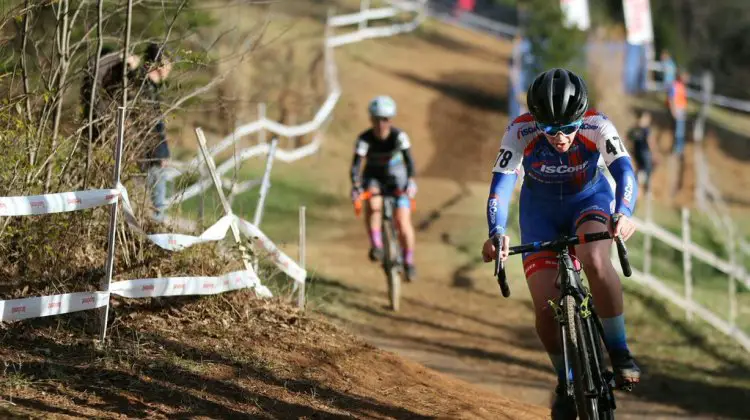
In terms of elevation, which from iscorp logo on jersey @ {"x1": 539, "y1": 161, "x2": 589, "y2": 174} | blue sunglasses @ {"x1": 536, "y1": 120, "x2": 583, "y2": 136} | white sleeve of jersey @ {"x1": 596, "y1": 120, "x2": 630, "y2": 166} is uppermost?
blue sunglasses @ {"x1": 536, "y1": 120, "x2": 583, "y2": 136}

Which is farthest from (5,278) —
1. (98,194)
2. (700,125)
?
(700,125)

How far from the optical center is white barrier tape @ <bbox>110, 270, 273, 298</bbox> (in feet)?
22.4

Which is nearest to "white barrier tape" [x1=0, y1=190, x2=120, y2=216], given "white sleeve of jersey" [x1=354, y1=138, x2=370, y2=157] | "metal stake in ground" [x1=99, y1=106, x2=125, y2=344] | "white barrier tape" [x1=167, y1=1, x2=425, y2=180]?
"metal stake in ground" [x1=99, y1=106, x2=125, y2=344]

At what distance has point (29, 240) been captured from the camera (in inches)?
279

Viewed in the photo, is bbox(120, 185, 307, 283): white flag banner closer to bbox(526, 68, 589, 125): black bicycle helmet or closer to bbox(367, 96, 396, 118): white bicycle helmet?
bbox(526, 68, 589, 125): black bicycle helmet

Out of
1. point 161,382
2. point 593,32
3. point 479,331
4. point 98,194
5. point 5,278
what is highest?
point 593,32

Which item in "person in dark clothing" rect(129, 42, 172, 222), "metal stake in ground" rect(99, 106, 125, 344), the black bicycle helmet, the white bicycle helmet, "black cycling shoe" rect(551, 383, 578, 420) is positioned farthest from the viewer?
the white bicycle helmet

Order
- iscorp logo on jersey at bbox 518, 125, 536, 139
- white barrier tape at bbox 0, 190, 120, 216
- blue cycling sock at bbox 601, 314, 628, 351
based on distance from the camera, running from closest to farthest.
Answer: blue cycling sock at bbox 601, 314, 628, 351
white barrier tape at bbox 0, 190, 120, 216
iscorp logo on jersey at bbox 518, 125, 536, 139

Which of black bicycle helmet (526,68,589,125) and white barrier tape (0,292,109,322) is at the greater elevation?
black bicycle helmet (526,68,589,125)

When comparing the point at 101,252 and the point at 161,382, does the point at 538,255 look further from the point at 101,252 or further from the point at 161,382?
the point at 101,252

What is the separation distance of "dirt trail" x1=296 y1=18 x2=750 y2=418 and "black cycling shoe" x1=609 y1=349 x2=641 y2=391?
10.3 feet

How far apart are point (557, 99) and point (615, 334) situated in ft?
4.53

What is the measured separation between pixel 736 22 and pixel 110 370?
44.4 meters

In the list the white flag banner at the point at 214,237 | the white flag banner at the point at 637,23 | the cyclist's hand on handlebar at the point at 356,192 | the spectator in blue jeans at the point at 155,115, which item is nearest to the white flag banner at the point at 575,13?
the white flag banner at the point at 637,23
